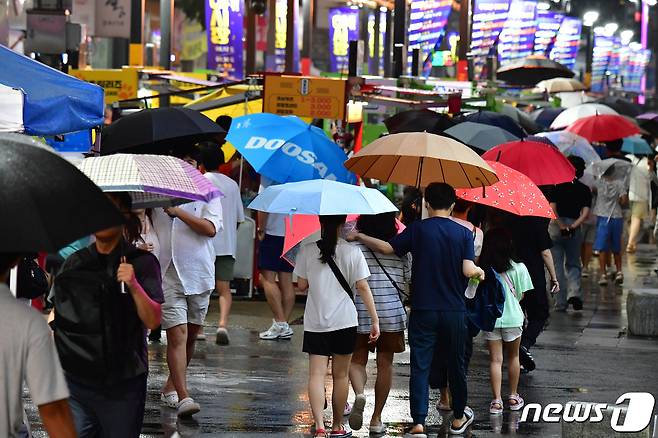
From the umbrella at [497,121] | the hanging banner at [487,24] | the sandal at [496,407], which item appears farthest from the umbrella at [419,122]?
the hanging banner at [487,24]

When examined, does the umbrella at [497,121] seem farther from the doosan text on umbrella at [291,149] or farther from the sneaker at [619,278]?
the sneaker at [619,278]

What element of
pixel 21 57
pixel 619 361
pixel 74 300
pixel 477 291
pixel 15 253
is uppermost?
→ pixel 21 57

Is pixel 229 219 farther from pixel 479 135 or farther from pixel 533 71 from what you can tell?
pixel 533 71

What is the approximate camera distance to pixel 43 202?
14.7 ft

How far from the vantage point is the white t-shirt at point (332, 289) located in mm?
9031

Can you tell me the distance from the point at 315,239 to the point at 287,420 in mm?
1546

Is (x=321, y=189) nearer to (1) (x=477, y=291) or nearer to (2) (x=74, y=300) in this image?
(1) (x=477, y=291)

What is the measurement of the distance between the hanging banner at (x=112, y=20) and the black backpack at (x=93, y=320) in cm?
2358

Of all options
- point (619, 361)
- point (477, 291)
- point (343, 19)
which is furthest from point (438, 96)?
point (343, 19)

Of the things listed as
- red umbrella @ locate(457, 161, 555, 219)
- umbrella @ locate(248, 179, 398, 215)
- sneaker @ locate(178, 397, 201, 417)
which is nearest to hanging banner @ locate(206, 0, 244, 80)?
red umbrella @ locate(457, 161, 555, 219)

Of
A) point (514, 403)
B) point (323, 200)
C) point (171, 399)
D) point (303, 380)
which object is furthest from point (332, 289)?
point (303, 380)

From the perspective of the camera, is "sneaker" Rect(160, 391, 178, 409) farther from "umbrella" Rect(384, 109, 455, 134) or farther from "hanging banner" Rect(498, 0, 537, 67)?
"hanging banner" Rect(498, 0, 537, 67)

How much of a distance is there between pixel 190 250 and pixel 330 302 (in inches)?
61.8

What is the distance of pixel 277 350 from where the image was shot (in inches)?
527
